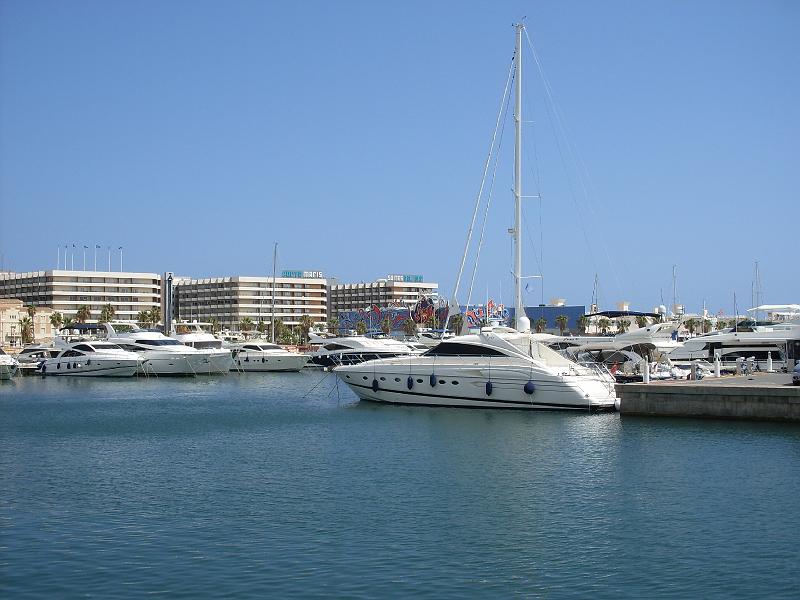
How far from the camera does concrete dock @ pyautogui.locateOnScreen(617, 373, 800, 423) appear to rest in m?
40.8

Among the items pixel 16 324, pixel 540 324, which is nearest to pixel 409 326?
pixel 540 324

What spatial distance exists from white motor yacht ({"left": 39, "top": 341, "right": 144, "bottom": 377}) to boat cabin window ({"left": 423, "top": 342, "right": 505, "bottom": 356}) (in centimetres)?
4384

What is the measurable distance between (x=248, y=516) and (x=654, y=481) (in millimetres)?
12901

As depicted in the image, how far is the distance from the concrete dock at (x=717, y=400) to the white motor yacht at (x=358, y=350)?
4023 centimetres

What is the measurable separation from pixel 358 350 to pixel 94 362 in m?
24.2

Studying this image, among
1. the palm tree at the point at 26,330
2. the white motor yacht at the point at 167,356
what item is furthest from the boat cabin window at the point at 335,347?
the palm tree at the point at 26,330

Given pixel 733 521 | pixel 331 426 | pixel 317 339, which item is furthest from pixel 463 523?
pixel 317 339

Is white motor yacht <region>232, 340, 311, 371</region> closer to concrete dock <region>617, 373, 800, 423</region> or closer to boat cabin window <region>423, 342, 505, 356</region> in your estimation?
boat cabin window <region>423, 342, 505, 356</region>

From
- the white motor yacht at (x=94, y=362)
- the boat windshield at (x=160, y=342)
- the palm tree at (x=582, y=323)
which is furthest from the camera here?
the palm tree at (x=582, y=323)

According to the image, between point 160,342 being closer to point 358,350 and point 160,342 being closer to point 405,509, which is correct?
point 358,350

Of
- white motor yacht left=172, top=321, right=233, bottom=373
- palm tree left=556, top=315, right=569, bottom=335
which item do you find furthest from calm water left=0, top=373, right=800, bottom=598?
palm tree left=556, top=315, right=569, bottom=335

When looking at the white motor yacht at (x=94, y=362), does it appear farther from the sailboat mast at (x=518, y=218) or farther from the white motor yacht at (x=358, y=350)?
the sailboat mast at (x=518, y=218)

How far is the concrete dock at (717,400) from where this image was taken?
4084 centimetres

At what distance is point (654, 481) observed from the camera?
1170 inches
